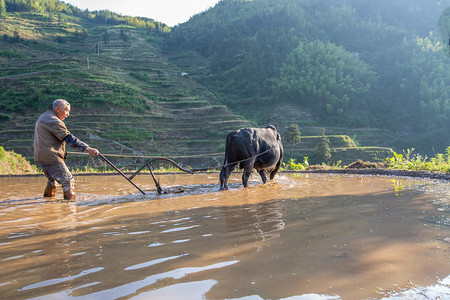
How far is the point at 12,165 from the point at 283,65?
54.3 metres

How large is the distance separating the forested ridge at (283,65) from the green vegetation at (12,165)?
1773cm

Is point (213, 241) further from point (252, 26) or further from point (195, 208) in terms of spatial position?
point (252, 26)

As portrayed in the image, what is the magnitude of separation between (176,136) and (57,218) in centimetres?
2714

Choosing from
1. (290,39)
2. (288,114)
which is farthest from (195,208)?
(290,39)

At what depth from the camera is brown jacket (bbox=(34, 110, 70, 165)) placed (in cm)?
537

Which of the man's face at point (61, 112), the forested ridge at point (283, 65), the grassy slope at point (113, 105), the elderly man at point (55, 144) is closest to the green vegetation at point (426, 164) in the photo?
the elderly man at point (55, 144)

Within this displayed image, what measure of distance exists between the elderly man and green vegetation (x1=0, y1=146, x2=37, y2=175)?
27.3 ft

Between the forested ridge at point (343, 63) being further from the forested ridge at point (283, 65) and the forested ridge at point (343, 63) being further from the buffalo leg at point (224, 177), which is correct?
the buffalo leg at point (224, 177)

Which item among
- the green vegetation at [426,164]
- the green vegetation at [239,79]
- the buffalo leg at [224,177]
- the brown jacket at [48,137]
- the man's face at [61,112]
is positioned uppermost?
the green vegetation at [239,79]

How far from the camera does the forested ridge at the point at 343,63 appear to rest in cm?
5572

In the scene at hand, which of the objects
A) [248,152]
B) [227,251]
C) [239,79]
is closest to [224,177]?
[248,152]

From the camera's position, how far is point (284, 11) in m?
79.8

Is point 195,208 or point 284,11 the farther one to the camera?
point 284,11

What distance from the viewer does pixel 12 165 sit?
43.1 ft
